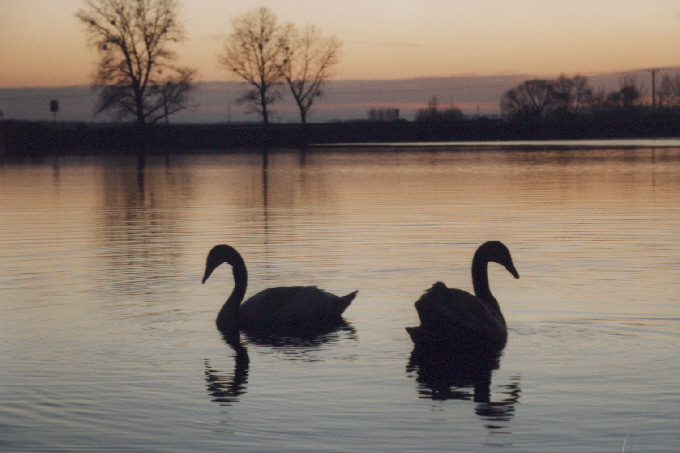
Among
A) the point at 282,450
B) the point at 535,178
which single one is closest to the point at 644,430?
the point at 282,450

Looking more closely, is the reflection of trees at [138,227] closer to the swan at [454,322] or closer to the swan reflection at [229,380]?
the swan reflection at [229,380]

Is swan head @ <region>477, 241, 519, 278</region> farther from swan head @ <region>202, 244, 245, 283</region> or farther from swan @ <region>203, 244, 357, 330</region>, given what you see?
swan head @ <region>202, 244, 245, 283</region>

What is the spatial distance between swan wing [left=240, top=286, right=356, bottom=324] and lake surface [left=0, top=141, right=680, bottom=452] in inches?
15.4

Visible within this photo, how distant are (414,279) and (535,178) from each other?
27139mm

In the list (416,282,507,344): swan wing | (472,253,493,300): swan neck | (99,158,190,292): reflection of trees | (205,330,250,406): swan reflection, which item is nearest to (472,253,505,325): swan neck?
(472,253,493,300): swan neck

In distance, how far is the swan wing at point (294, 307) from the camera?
12.0 metres

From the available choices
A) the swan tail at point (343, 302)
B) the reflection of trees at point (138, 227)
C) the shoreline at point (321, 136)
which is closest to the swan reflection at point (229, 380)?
the swan tail at point (343, 302)

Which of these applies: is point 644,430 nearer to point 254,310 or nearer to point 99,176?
point 254,310

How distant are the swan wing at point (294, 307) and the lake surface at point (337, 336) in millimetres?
390

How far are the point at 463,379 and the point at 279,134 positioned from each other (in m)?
102

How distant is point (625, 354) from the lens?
34.0 feet

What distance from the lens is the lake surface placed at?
26.0 feet

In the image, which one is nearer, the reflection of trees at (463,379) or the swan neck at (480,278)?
the reflection of trees at (463,379)

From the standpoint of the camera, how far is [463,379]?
31.6 ft
